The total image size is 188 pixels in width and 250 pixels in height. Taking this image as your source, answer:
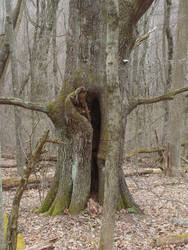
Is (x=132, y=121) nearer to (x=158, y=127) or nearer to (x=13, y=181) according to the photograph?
(x=158, y=127)


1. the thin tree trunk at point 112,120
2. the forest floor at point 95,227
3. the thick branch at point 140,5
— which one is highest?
the thick branch at point 140,5

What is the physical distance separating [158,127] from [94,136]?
9188 mm

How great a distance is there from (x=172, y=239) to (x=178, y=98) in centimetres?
595

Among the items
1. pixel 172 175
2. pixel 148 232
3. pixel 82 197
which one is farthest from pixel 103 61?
pixel 172 175

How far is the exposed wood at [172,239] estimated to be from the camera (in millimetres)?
3779

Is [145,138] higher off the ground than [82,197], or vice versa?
[145,138]

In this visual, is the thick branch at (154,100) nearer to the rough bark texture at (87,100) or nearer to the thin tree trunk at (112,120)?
the rough bark texture at (87,100)

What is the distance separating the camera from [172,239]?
381cm

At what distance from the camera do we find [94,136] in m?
5.02

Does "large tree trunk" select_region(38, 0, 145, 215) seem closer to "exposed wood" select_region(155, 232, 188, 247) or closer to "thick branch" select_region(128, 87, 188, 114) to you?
"thick branch" select_region(128, 87, 188, 114)

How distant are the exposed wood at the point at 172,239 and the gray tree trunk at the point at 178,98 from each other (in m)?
5.01

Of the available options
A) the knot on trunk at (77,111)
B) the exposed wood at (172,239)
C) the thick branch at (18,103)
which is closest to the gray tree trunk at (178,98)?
the exposed wood at (172,239)

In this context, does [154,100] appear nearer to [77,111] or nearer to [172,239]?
[77,111]

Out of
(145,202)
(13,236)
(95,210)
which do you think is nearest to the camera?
(13,236)
